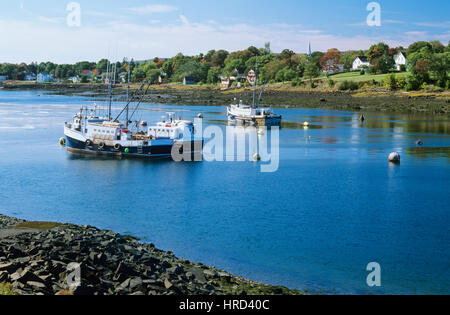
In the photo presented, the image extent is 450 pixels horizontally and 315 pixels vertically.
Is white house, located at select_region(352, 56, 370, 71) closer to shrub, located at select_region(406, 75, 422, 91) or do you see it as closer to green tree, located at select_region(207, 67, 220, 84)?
shrub, located at select_region(406, 75, 422, 91)

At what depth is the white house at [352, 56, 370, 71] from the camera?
15364 cm

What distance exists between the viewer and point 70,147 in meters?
50.7

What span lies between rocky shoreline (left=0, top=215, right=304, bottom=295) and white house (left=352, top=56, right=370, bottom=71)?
471 feet

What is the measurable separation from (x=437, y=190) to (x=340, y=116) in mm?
58609

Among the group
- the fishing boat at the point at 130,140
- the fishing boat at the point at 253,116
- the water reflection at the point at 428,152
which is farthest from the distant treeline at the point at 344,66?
the water reflection at the point at 428,152

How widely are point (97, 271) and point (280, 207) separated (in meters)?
16.8

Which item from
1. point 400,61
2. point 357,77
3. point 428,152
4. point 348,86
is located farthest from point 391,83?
point 428,152

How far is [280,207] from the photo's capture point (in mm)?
30547

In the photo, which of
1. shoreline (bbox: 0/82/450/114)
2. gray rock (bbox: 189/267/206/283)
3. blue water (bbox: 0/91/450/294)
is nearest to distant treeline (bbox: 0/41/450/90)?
shoreline (bbox: 0/82/450/114)

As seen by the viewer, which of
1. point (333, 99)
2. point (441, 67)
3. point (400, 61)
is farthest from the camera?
point (400, 61)

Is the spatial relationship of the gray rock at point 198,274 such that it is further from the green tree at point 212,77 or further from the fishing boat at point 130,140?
the green tree at point 212,77

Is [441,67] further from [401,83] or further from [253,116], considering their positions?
[253,116]
